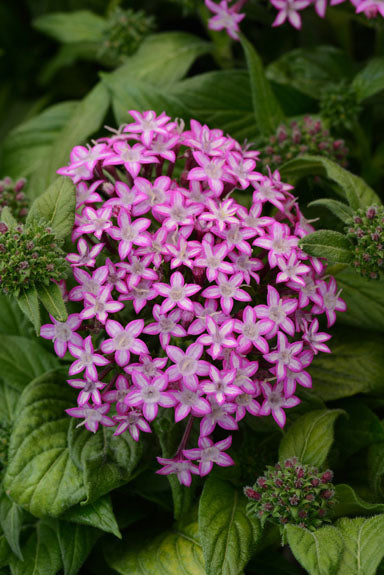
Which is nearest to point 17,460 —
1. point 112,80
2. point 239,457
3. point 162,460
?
point 162,460

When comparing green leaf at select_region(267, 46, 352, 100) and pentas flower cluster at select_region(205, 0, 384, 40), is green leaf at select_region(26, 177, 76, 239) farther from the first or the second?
green leaf at select_region(267, 46, 352, 100)

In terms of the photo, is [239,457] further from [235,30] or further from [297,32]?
[297,32]

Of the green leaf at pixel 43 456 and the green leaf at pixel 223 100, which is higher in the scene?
the green leaf at pixel 223 100

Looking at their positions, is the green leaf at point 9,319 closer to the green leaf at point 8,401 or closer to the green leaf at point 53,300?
the green leaf at point 8,401

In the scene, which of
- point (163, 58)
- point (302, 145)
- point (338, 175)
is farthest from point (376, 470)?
point (163, 58)

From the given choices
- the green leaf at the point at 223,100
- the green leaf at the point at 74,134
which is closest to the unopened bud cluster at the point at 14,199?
the green leaf at the point at 74,134

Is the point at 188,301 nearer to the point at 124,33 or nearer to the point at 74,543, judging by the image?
the point at 74,543
